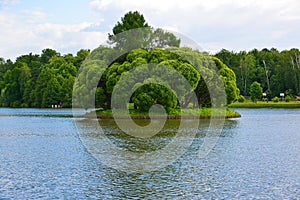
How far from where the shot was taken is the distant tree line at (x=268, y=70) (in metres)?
121

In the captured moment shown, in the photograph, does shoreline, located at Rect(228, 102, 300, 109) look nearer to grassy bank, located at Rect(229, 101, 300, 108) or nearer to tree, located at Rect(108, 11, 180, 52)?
grassy bank, located at Rect(229, 101, 300, 108)

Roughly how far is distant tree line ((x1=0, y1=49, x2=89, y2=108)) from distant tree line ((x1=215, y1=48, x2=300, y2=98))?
41012 mm

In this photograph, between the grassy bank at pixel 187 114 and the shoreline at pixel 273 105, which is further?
the shoreline at pixel 273 105

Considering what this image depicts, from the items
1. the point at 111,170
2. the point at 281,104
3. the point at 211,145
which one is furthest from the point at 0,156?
the point at 281,104

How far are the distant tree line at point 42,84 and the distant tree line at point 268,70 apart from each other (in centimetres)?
4101

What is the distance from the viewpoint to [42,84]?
427ft

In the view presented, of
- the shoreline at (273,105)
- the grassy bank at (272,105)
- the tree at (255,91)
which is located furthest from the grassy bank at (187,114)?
the tree at (255,91)

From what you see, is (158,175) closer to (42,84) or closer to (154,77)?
(154,77)

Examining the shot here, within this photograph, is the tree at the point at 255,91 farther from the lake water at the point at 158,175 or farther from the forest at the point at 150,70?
the lake water at the point at 158,175

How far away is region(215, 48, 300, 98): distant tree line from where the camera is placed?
12119 centimetres

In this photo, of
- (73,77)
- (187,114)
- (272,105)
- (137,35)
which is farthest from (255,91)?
(187,114)

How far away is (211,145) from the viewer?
34906mm

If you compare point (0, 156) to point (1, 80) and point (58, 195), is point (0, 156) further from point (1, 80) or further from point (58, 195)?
point (1, 80)

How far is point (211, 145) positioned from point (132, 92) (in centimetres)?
3154
